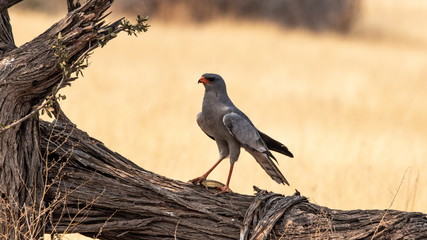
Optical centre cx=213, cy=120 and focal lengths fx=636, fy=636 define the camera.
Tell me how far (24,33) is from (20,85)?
1464 centimetres

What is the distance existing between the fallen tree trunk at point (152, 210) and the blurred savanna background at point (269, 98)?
0.41 m

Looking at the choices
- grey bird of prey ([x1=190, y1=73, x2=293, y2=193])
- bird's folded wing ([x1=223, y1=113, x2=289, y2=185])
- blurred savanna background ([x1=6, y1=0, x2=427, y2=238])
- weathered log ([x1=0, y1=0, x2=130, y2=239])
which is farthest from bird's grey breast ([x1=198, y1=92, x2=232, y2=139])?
weathered log ([x1=0, y1=0, x2=130, y2=239])

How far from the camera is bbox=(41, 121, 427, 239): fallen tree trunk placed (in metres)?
4.96

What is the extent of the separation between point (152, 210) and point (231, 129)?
1.02m

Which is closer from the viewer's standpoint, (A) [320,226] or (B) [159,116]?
(A) [320,226]

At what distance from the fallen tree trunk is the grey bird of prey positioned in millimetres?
395

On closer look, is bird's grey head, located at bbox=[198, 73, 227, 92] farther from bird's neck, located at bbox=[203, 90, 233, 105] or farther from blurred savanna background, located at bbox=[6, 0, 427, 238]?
blurred savanna background, located at bbox=[6, 0, 427, 238]

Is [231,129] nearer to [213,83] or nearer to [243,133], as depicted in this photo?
[243,133]

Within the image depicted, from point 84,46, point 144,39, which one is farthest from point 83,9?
point 144,39

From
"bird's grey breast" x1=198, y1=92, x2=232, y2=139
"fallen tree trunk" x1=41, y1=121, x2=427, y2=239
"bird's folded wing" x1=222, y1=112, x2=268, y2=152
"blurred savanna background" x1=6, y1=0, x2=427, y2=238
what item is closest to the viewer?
"fallen tree trunk" x1=41, y1=121, x2=427, y2=239

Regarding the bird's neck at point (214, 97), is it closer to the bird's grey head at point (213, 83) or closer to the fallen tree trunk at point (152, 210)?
the bird's grey head at point (213, 83)

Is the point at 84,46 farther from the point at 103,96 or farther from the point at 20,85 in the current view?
the point at 103,96

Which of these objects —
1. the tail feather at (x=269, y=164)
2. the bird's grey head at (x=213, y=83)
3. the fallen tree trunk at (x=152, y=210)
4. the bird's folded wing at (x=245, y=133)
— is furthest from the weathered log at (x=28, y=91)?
the tail feather at (x=269, y=164)

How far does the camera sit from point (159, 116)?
41.7 feet
